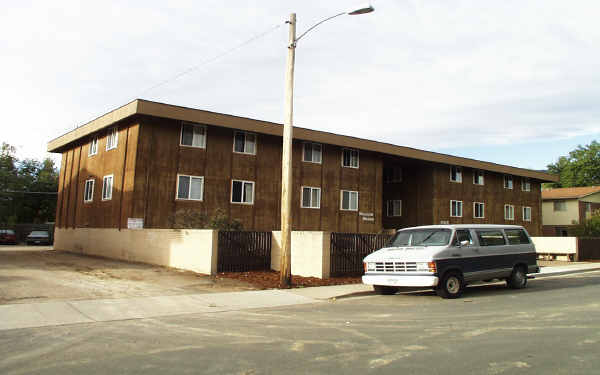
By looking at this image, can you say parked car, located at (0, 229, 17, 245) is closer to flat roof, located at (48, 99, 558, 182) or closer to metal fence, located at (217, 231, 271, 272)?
flat roof, located at (48, 99, 558, 182)

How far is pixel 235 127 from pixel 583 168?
71.9 metres

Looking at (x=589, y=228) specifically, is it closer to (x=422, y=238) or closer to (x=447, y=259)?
(x=422, y=238)

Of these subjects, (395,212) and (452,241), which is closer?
(452,241)

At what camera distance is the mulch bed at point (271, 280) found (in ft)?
48.9

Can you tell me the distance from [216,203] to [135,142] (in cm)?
492

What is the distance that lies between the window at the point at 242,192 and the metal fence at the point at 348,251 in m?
10.0

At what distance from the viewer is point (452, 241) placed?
1288 centimetres

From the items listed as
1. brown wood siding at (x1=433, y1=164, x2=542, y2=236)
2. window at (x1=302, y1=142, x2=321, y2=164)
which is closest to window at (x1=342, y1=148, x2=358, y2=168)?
window at (x1=302, y1=142, x2=321, y2=164)

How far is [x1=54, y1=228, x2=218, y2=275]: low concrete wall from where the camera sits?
16562 mm

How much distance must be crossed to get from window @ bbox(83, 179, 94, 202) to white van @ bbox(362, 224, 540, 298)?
19.5 metres

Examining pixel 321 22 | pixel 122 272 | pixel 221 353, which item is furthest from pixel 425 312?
pixel 122 272

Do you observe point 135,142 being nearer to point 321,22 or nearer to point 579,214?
point 321,22

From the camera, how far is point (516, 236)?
49.4 feet

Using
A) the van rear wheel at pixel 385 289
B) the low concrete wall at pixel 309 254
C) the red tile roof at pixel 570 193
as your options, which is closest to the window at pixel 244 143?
the low concrete wall at pixel 309 254
